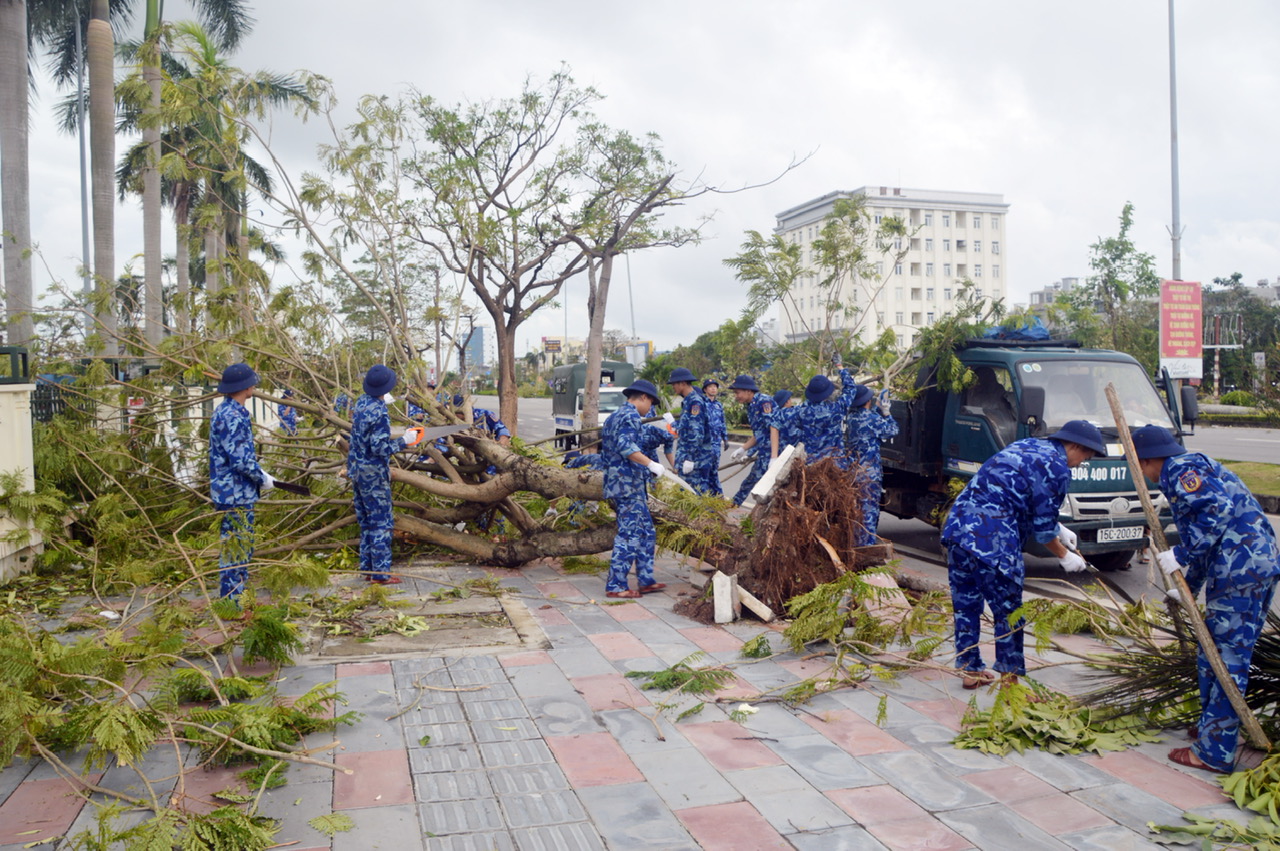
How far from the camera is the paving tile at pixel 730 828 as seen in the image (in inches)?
131

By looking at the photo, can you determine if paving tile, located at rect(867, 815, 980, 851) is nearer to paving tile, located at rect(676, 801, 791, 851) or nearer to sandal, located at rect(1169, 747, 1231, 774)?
paving tile, located at rect(676, 801, 791, 851)

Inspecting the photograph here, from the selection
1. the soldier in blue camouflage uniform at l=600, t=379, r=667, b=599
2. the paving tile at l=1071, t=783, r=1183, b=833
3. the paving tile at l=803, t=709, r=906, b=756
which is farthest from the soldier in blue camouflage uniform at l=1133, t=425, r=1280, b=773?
the soldier in blue camouflage uniform at l=600, t=379, r=667, b=599

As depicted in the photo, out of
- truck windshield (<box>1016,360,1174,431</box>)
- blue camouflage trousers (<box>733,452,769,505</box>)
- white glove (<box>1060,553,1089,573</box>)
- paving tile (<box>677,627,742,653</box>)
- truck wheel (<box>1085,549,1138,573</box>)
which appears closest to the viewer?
white glove (<box>1060,553,1089,573</box>)

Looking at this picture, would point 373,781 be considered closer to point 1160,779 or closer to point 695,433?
point 1160,779

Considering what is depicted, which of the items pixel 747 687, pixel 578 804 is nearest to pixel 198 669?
pixel 578 804

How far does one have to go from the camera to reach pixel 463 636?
6.15m

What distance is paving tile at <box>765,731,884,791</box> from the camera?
3.86 meters

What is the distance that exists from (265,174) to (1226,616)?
25.8m

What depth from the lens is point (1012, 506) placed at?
16.1 feet

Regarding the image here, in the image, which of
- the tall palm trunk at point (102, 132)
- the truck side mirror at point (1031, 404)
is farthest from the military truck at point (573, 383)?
the truck side mirror at point (1031, 404)

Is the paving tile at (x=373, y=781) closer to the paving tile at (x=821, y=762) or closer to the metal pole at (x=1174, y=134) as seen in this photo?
the paving tile at (x=821, y=762)

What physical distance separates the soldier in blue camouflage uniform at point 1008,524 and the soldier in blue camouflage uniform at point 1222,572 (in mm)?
780

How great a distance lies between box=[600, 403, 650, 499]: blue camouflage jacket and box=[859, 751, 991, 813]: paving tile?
3.53 meters

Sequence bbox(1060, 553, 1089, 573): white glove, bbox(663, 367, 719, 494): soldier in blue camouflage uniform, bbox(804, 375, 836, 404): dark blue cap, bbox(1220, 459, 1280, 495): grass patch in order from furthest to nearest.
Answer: bbox(1220, 459, 1280, 495): grass patch → bbox(663, 367, 719, 494): soldier in blue camouflage uniform → bbox(804, 375, 836, 404): dark blue cap → bbox(1060, 553, 1089, 573): white glove
